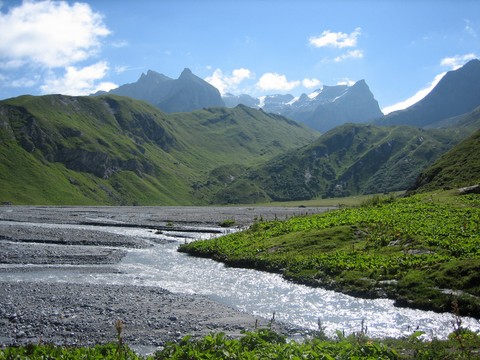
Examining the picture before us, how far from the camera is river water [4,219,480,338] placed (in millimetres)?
25766

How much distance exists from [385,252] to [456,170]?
69.1 metres

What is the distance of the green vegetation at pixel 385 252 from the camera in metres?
30.1

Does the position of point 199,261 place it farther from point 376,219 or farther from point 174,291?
point 376,219

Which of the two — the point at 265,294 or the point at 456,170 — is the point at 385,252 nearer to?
the point at 265,294

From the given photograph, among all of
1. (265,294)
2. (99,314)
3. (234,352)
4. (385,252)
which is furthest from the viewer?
(385,252)

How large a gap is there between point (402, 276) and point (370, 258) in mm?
5470

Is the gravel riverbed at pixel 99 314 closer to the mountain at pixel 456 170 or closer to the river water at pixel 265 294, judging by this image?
the river water at pixel 265 294

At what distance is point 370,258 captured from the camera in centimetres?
3872

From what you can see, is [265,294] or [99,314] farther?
[265,294]

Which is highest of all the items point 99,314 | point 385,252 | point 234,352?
point 234,352

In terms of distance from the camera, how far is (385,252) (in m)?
40.5

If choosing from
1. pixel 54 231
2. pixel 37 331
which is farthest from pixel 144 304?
pixel 54 231

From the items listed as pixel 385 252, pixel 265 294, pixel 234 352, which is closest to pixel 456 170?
pixel 385 252

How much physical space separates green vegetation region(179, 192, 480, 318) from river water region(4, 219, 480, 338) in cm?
171
